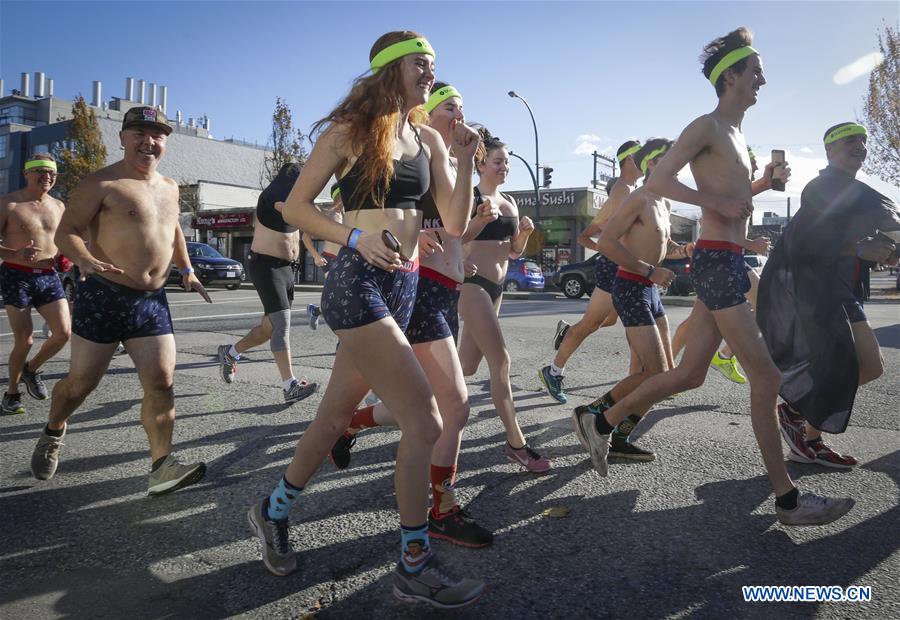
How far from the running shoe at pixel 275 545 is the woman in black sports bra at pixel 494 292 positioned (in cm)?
153

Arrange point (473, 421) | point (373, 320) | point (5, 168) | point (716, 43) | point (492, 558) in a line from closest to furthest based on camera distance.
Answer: point (373, 320)
point (492, 558)
point (716, 43)
point (473, 421)
point (5, 168)

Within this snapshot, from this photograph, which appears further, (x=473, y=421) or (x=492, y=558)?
(x=473, y=421)

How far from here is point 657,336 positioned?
403 centimetres

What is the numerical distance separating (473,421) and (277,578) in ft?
8.40

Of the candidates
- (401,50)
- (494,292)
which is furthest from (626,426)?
(401,50)

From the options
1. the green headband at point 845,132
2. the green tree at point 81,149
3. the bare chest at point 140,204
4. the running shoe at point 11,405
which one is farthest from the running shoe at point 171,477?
the green tree at point 81,149

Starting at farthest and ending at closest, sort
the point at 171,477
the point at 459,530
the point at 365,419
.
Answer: the point at 365,419
the point at 171,477
the point at 459,530

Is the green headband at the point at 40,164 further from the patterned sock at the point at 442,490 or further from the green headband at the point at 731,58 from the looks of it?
the green headband at the point at 731,58

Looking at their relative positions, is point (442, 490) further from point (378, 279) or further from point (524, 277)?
point (524, 277)

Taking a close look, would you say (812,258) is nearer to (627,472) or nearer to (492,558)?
(627,472)

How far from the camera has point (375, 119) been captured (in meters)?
2.38

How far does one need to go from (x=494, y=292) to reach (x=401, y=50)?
1.93 meters

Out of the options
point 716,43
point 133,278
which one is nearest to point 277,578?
point 133,278

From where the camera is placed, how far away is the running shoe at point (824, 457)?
3.77 metres
